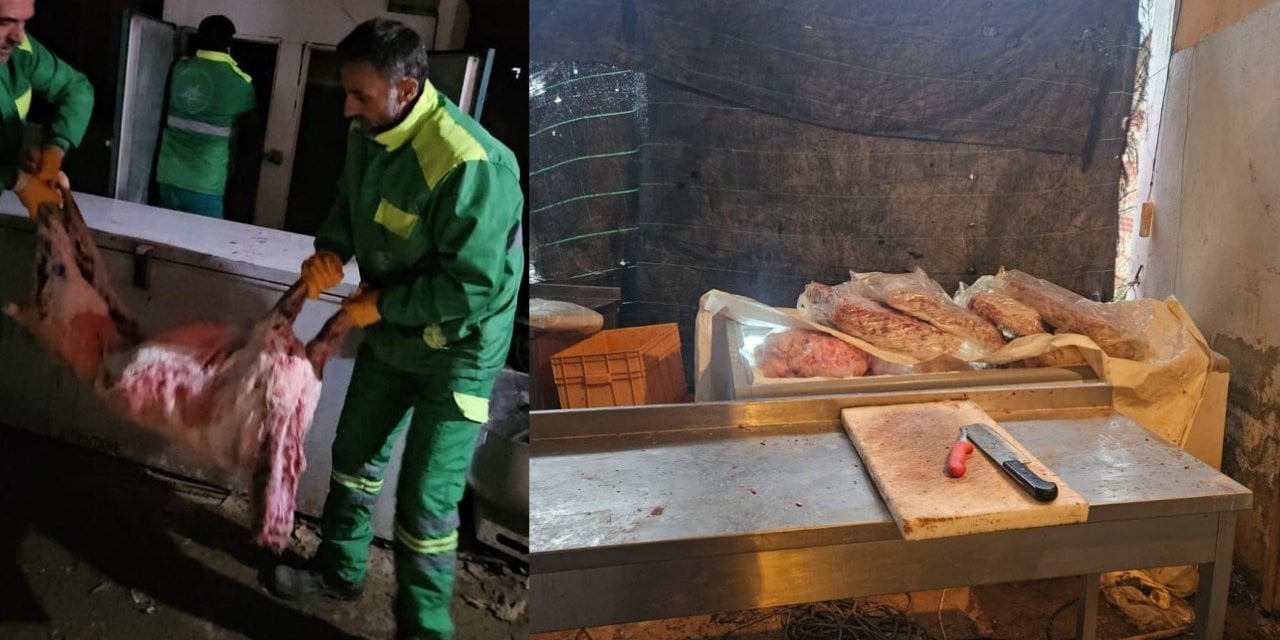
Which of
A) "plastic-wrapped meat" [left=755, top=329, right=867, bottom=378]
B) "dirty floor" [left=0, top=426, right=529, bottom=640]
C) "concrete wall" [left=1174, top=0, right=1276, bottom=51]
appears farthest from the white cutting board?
"concrete wall" [left=1174, top=0, right=1276, bottom=51]

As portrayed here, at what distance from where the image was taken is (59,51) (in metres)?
0.83

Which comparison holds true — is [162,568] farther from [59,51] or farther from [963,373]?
[963,373]

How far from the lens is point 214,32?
82 centimetres

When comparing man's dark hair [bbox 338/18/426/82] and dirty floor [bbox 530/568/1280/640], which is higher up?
man's dark hair [bbox 338/18/426/82]

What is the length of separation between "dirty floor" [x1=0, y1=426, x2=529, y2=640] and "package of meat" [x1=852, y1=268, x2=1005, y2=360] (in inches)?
50.1

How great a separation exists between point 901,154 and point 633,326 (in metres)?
0.89

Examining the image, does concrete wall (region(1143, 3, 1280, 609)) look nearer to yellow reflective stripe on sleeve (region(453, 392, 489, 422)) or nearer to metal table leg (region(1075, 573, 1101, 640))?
metal table leg (region(1075, 573, 1101, 640))

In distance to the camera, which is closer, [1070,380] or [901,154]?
[1070,380]

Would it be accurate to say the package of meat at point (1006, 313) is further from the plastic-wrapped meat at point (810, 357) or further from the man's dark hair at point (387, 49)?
the man's dark hair at point (387, 49)

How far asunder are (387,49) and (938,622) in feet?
6.13

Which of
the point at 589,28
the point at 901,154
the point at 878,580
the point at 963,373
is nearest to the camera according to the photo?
the point at 878,580

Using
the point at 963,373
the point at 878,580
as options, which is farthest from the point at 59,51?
the point at 963,373

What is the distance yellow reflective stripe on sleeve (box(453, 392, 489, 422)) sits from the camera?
84cm

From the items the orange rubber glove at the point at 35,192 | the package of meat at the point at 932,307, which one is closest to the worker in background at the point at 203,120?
the orange rubber glove at the point at 35,192
